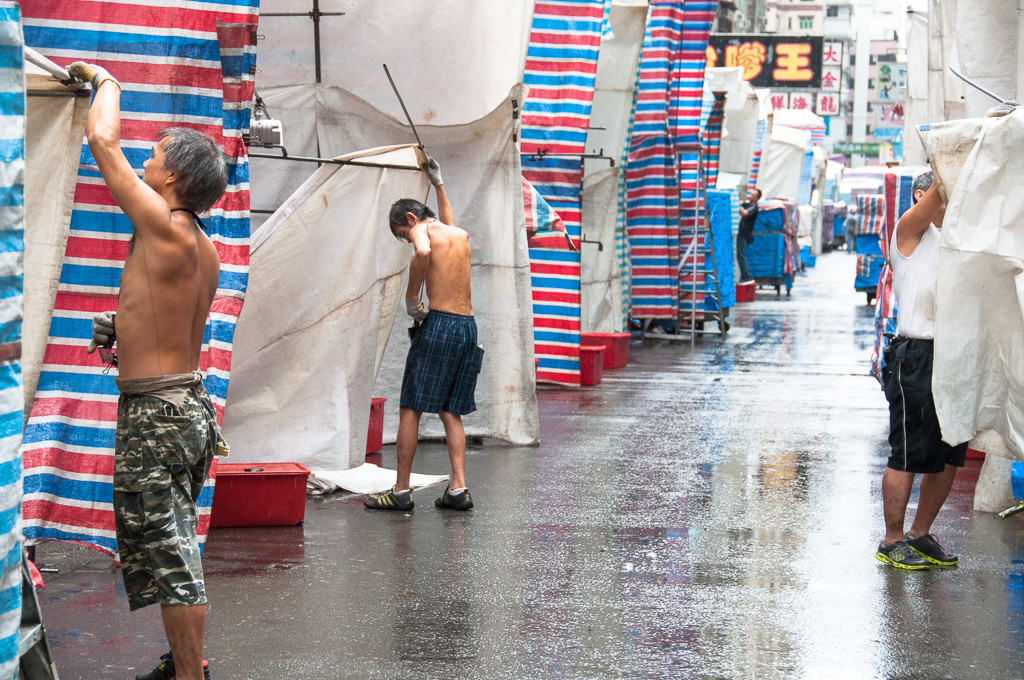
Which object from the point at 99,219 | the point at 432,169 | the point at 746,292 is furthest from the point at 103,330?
the point at 746,292

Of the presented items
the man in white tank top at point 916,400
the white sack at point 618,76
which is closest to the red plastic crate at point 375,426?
the man in white tank top at point 916,400

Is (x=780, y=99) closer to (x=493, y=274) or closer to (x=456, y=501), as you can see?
(x=493, y=274)

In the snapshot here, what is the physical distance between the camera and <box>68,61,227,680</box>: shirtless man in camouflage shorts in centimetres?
368

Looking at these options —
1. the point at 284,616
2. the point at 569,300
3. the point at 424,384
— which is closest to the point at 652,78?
the point at 569,300

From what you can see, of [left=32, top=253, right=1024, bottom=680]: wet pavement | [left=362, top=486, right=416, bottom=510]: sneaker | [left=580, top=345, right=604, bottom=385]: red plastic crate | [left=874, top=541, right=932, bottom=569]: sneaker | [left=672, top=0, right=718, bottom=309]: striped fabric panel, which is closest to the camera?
[left=32, top=253, right=1024, bottom=680]: wet pavement

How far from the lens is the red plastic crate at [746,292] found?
2594 cm

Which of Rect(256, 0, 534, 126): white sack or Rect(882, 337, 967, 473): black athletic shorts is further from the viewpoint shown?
Rect(256, 0, 534, 126): white sack

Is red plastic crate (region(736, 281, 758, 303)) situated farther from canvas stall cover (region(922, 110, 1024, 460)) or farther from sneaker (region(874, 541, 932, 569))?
canvas stall cover (region(922, 110, 1024, 460))

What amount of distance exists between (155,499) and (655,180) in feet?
45.6

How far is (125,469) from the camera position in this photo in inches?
146

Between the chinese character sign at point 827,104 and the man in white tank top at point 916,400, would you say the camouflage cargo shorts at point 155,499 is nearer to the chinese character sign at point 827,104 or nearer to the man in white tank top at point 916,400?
the man in white tank top at point 916,400

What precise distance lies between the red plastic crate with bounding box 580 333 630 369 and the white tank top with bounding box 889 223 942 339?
8.30 m

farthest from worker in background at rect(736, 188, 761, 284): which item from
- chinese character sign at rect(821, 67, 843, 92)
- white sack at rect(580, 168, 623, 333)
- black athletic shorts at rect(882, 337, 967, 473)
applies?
chinese character sign at rect(821, 67, 843, 92)

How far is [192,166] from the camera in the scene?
148 inches
